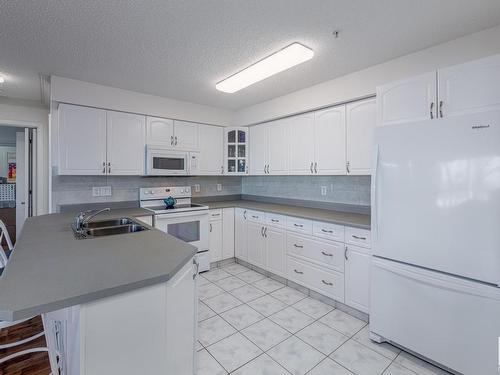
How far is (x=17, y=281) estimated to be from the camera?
1.04 metres

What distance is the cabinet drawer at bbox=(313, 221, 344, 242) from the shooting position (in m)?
2.43

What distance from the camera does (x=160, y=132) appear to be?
3.38 m

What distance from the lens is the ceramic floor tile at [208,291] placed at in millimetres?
2757

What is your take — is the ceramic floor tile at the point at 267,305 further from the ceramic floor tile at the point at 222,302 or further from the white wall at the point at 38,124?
the white wall at the point at 38,124

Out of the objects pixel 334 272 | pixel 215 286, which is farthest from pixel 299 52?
pixel 215 286

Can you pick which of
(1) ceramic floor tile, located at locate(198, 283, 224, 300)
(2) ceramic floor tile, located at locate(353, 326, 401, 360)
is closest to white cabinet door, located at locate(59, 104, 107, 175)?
(1) ceramic floor tile, located at locate(198, 283, 224, 300)

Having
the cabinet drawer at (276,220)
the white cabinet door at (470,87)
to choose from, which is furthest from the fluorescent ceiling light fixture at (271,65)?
the cabinet drawer at (276,220)

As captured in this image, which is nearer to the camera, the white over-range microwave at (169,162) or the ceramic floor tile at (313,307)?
the ceramic floor tile at (313,307)

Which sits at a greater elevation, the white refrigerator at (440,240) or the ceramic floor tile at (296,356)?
the white refrigerator at (440,240)

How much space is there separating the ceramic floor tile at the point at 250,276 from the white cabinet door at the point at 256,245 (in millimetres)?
121

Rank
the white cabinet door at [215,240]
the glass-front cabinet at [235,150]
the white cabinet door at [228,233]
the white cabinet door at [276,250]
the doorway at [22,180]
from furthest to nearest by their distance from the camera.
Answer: the glass-front cabinet at [235,150]
the doorway at [22,180]
the white cabinet door at [228,233]
the white cabinet door at [215,240]
the white cabinet door at [276,250]

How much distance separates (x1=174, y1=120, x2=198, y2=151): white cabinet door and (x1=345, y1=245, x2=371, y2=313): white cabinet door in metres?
2.49

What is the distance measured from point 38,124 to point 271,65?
11.9 feet

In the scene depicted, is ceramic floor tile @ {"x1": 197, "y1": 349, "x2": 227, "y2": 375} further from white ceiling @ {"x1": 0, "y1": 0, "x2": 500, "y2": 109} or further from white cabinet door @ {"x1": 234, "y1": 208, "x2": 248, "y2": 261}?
white ceiling @ {"x1": 0, "y1": 0, "x2": 500, "y2": 109}
